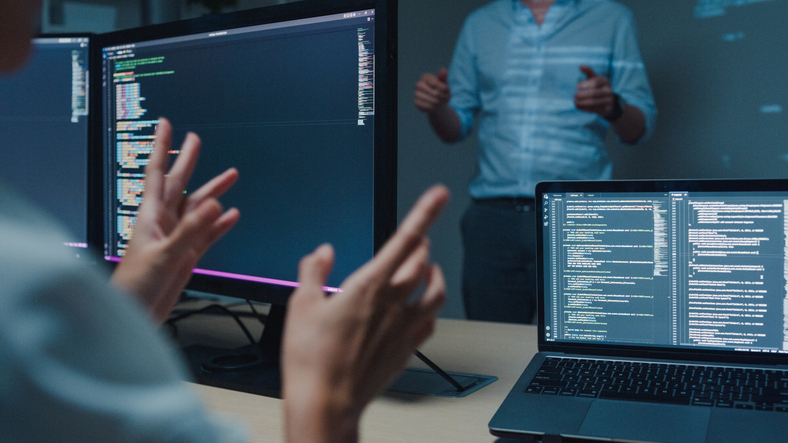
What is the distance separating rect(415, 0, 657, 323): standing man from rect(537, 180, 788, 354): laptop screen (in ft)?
3.52

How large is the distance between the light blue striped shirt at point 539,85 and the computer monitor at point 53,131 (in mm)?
1235

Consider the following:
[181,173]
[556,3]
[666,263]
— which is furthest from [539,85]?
[181,173]

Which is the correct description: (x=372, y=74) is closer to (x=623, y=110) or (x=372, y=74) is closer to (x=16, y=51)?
(x=16, y=51)

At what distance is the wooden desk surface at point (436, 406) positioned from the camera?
2.38ft

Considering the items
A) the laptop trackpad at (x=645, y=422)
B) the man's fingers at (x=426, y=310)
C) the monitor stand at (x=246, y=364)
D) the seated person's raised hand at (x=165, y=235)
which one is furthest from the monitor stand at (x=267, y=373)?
the man's fingers at (x=426, y=310)

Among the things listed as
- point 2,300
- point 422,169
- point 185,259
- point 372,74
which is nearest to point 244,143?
point 372,74

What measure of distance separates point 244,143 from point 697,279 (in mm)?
661

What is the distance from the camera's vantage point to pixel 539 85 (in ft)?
6.81

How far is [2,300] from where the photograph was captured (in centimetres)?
25

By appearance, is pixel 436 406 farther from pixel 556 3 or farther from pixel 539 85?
pixel 556 3

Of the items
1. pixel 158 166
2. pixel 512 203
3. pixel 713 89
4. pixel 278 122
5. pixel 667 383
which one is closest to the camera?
pixel 158 166

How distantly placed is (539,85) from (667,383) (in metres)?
1.46

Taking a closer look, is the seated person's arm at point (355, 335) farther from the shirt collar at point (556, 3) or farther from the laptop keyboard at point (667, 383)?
Answer: the shirt collar at point (556, 3)

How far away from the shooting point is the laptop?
76 cm
